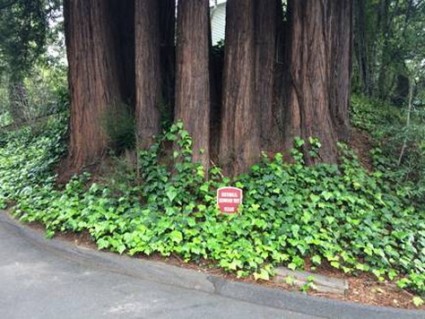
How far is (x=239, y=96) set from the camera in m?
6.74

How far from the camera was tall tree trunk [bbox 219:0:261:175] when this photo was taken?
6.72 m

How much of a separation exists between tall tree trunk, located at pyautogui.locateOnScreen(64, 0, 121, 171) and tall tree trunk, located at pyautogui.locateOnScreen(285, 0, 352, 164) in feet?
9.16

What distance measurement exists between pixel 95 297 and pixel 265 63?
166 inches

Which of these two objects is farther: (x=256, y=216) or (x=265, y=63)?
(x=265, y=63)

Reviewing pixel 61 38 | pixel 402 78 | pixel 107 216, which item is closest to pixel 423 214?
pixel 107 216

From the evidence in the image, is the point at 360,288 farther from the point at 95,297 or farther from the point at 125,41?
the point at 125,41

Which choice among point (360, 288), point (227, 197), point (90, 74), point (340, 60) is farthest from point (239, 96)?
point (360, 288)

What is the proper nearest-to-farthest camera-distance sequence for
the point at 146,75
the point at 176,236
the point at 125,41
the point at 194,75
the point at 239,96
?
the point at 176,236 < the point at 194,75 < the point at 239,96 < the point at 146,75 < the point at 125,41

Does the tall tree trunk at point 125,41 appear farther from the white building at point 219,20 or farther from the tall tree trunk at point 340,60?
the white building at point 219,20

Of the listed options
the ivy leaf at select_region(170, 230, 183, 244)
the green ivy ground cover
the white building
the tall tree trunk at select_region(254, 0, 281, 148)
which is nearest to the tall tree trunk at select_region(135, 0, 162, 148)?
the green ivy ground cover

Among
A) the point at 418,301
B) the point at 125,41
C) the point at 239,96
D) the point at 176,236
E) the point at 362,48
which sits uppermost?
the point at 362,48

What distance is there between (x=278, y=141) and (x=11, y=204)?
426 cm

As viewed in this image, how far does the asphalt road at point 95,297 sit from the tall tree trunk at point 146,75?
235 cm

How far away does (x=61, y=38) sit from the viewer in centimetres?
1360
